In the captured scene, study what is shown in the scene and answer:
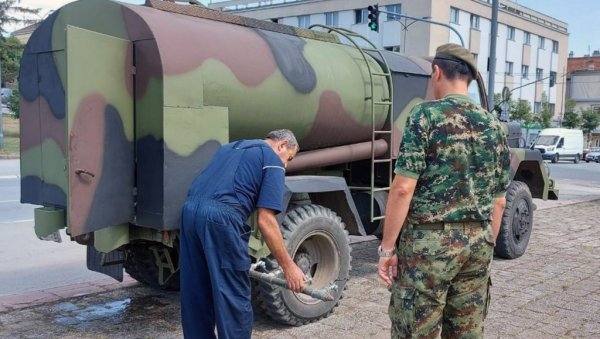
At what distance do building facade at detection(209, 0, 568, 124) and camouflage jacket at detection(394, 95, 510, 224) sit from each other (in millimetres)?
35163

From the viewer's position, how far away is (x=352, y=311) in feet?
17.3

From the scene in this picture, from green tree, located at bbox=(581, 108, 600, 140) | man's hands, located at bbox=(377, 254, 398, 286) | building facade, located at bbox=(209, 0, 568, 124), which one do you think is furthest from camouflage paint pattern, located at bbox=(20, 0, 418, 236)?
green tree, located at bbox=(581, 108, 600, 140)

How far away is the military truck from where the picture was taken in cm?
400

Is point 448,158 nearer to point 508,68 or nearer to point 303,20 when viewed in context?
point 303,20

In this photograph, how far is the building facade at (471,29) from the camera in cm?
4138

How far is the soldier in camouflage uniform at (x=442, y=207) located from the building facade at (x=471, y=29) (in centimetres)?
3512

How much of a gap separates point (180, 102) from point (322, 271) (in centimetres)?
198

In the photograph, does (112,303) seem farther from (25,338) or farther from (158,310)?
(25,338)

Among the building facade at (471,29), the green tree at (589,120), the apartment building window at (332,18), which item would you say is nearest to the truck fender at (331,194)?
the building facade at (471,29)

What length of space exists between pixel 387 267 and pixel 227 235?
0.86 m

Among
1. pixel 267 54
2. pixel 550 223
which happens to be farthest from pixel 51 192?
pixel 550 223

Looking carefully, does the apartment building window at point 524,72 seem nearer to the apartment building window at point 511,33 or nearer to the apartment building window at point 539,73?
the apartment building window at point 539,73

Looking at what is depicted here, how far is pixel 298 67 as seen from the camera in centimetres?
504

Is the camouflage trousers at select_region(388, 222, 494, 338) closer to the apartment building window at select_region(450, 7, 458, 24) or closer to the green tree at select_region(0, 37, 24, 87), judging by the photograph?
the green tree at select_region(0, 37, 24, 87)
